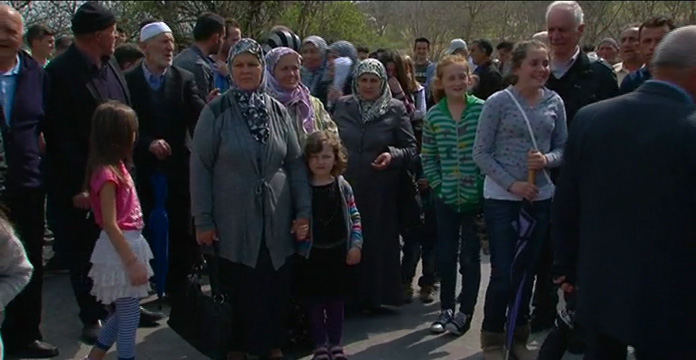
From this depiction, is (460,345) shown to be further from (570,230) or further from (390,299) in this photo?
(570,230)

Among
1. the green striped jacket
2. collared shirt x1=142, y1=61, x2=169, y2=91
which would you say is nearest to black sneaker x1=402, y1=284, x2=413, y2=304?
the green striped jacket

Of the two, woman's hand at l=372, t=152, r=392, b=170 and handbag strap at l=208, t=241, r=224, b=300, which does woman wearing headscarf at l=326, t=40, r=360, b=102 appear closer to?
woman's hand at l=372, t=152, r=392, b=170

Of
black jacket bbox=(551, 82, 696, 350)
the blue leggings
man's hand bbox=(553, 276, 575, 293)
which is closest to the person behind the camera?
black jacket bbox=(551, 82, 696, 350)

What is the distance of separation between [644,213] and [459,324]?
8.45 feet

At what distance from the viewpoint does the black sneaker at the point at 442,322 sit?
18.0 feet

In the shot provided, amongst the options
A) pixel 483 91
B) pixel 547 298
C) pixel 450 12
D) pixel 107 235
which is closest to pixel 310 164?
pixel 107 235

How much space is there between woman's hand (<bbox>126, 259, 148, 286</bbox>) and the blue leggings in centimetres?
17

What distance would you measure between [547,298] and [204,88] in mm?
3059

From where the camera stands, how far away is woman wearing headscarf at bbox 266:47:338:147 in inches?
202

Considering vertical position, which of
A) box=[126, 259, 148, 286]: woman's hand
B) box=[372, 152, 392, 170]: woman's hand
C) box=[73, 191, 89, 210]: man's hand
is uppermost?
box=[372, 152, 392, 170]: woman's hand

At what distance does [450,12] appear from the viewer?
2350cm

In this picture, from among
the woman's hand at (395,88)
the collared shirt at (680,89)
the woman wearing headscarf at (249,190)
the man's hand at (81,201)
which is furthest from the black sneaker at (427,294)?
the collared shirt at (680,89)

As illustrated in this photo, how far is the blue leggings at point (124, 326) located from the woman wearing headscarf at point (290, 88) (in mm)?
1458

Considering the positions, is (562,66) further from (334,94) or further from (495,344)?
(334,94)
